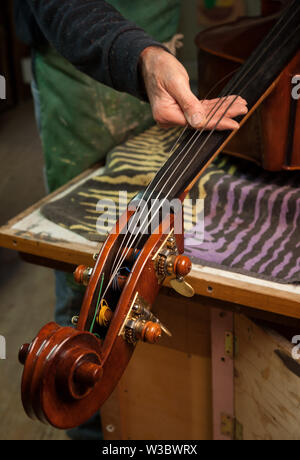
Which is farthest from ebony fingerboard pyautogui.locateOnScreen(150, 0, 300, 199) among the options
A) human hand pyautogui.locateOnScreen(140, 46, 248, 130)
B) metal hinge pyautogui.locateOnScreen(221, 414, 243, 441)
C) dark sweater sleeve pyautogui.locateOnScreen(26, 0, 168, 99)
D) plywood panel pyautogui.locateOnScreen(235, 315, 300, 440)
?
metal hinge pyautogui.locateOnScreen(221, 414, 243, 441)

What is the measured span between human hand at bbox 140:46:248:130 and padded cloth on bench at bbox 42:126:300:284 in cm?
20

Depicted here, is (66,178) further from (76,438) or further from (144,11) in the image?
(76,438)

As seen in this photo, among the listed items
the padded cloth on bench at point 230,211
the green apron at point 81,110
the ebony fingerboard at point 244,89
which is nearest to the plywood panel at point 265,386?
the padded cloth on bench at point 230,211

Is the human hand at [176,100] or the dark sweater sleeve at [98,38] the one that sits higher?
the dark sweater sleeve at [98,38]

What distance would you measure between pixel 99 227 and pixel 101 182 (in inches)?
6.7

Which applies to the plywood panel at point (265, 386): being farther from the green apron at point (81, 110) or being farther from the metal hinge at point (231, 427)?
the green apron at point (81, 110)

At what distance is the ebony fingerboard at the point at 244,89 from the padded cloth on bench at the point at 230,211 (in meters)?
0.17

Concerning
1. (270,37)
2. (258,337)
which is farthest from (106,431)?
(270,37)

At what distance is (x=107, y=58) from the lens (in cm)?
85

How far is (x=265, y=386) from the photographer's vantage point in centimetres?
87

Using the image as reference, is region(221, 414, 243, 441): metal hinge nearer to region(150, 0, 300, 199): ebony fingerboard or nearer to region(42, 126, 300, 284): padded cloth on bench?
region(42, 126, 300, 284): padded cloth on bench

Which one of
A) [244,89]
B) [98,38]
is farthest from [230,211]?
[98,38]

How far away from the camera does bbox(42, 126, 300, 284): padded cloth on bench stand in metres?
0.82

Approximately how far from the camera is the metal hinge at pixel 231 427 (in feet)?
3.22
